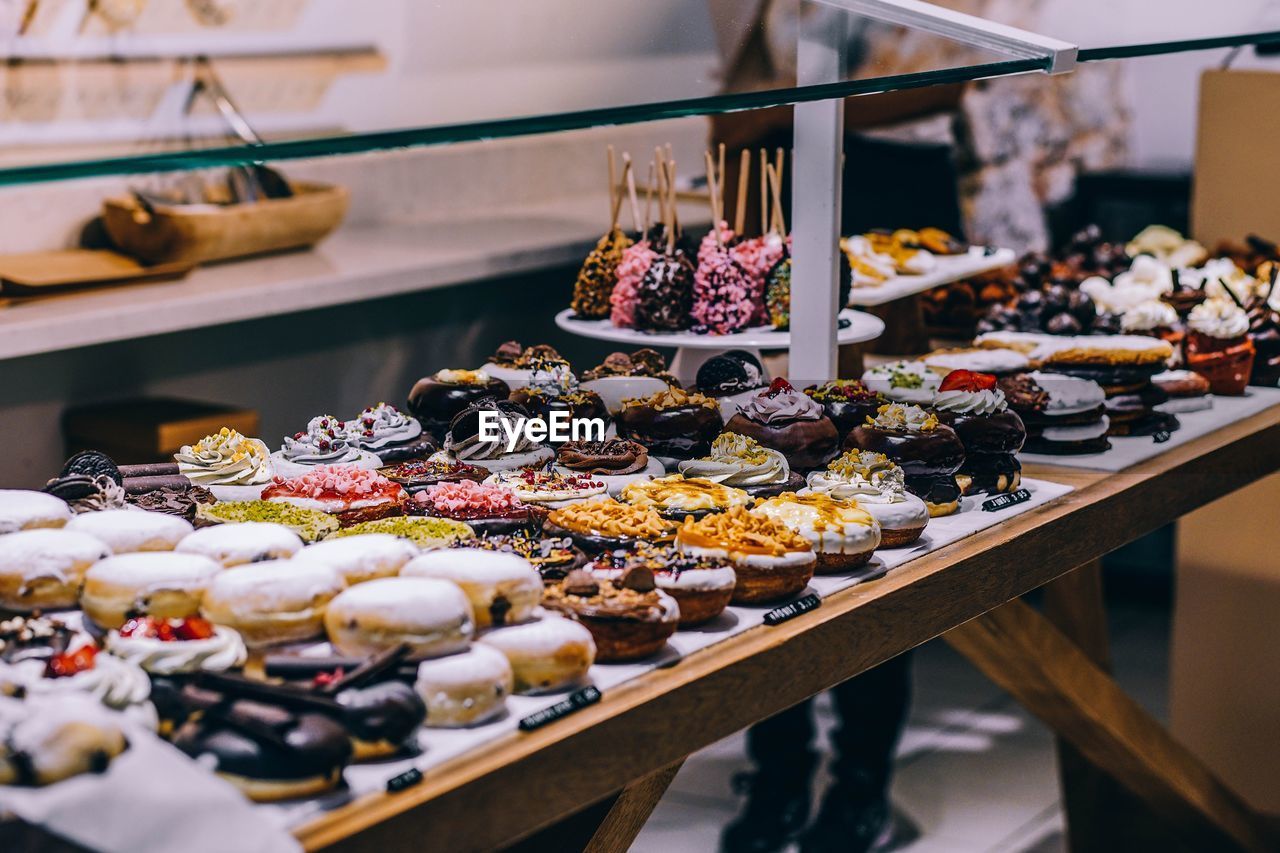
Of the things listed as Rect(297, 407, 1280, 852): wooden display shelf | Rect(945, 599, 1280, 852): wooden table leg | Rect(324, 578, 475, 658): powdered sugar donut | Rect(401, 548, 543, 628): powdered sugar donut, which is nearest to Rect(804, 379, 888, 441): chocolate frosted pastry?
Rect(297, 407, 1280, 852): wooden display shelf

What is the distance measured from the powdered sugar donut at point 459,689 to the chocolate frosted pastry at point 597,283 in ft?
4.91

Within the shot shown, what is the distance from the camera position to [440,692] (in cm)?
133

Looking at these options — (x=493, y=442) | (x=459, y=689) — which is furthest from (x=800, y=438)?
(x=459, y=689)

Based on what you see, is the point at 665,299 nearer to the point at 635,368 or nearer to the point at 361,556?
the point at 635,368

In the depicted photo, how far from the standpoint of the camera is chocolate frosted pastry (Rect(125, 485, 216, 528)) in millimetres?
1767

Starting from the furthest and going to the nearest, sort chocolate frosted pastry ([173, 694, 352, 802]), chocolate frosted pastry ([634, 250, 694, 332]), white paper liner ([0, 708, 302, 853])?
chocolate frosted pastry ([634, 250, 694, 332])
chocolate frosted pastry ([173, 694, 352, 802])
white paper liner ([0, 708, 302, 853])

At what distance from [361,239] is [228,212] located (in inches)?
29.3

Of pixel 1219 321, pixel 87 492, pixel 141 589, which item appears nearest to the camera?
pixel 141 589

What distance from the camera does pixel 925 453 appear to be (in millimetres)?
2018

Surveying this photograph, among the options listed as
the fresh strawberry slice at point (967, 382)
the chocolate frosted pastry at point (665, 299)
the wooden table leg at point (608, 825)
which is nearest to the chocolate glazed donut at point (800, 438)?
the fresh strawberry slice at point (967, 382)

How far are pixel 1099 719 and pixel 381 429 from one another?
4.35 feet

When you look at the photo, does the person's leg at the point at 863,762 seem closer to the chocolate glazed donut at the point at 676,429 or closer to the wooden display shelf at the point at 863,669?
the wooden display shelf at the point at 863,669

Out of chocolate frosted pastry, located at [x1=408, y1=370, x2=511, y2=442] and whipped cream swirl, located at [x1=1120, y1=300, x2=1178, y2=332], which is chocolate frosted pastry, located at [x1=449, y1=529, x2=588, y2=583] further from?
whipped cream swirl, located at [x1=1120, y1=300, x2=1178, y2=332]

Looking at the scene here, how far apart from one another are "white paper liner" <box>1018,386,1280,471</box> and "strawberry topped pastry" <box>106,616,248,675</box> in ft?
4.41
